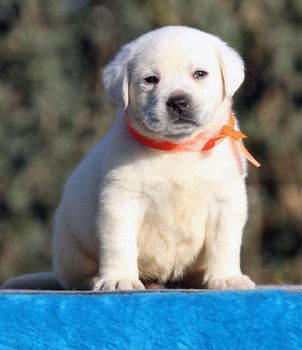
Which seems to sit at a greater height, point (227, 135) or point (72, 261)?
point (227, 135)

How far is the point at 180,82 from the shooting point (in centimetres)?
421

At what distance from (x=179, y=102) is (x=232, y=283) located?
0.86m

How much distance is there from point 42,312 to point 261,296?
0.77 m

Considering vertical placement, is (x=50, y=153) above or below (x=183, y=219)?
below

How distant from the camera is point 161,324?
3.14 m

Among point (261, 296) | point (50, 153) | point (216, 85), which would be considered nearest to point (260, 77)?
point (50, 153)

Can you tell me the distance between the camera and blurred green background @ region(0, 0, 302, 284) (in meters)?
10.3

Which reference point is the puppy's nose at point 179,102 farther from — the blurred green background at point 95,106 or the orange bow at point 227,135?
the blurred green background at point 95,106

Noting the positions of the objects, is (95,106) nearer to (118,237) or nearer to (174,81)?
(174,81)

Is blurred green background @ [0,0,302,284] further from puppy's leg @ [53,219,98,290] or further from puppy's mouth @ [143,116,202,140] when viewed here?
puppy's mouth @ [143,116,202,140]

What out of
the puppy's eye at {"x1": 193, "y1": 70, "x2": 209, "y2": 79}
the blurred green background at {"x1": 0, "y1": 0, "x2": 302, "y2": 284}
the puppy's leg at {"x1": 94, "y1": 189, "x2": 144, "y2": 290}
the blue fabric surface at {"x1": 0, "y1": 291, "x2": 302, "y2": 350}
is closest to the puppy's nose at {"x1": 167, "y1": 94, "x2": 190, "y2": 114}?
the puppy's eye at {"x1": 193, "y1": 70, "x2": 209, "y2": 79}

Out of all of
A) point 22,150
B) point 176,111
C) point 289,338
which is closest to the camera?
point 289,338

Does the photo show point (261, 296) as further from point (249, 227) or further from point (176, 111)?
point (249, 227)

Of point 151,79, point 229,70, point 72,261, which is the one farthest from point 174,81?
point 72,261
